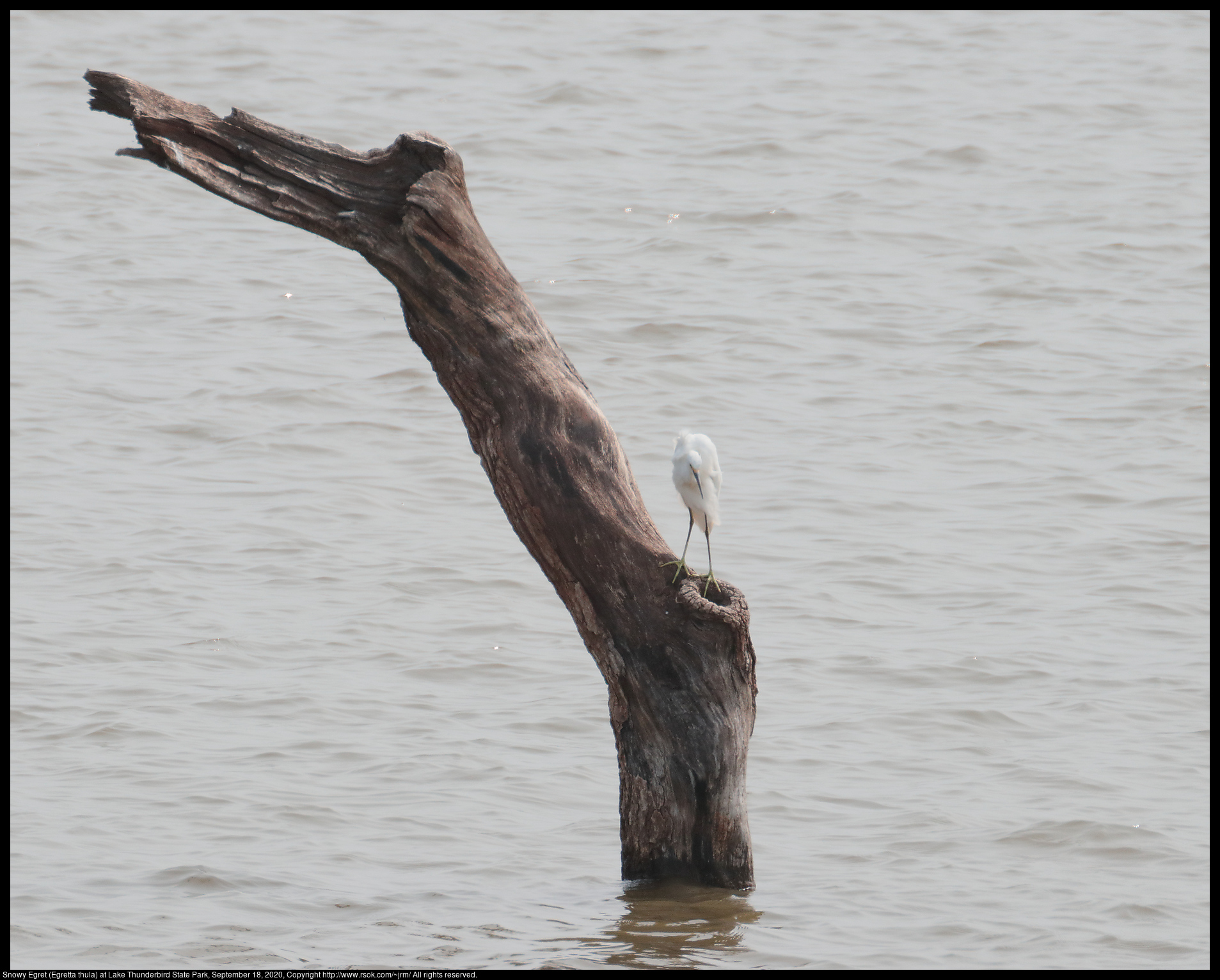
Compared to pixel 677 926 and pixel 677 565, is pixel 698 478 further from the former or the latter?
pixel 677 926

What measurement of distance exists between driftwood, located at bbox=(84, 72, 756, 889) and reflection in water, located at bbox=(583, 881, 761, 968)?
0.18 metres

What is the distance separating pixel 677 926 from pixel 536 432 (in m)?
1.80

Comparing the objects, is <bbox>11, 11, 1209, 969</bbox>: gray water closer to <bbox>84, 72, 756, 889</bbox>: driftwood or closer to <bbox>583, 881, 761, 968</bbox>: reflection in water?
<bbox>583, 881, 761, 968</bbox>: reflection in water

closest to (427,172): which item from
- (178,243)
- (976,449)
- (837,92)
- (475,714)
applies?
(475,714)

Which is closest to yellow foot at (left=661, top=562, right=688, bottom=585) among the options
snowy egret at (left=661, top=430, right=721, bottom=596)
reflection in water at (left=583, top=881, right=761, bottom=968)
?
snowy egret at (left=661, top=430, right=721, bottom=596)

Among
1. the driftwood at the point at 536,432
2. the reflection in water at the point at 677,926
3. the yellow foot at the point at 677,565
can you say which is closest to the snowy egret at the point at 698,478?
the yellow foot at the point at 677,565

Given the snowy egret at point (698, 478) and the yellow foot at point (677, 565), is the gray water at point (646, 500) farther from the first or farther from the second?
the snowy egret at point (698, 478)

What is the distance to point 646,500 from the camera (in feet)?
38.8

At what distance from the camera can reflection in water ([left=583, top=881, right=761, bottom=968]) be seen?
5.41 metres

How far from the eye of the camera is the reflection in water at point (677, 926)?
541cm

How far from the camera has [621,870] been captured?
6246 millimetres

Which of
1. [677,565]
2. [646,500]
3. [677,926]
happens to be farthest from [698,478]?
[646,500]

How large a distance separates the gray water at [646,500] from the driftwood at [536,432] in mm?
644

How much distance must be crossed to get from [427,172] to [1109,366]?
10724 millimetres
